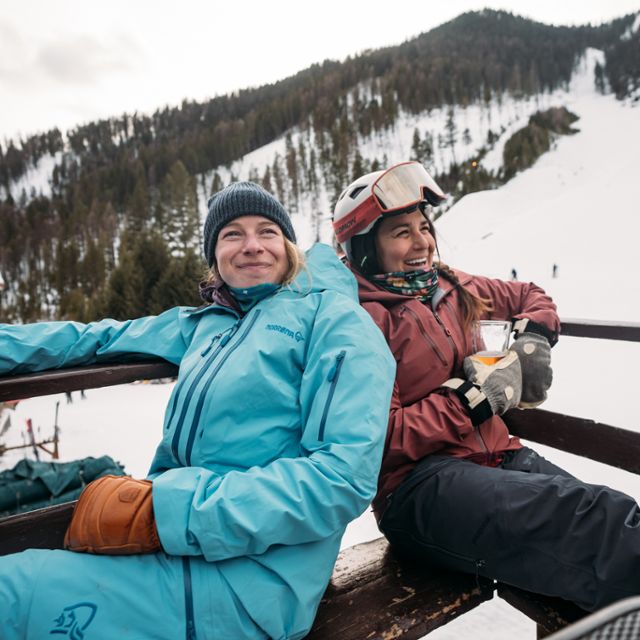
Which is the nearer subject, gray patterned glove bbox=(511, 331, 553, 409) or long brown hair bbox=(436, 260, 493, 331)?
gray patterned glove bbox=(511, 331, 553, 409)

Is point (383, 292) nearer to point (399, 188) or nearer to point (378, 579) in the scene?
point (399, 188)

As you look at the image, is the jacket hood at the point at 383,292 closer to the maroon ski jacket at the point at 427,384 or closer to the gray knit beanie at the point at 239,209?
the maroon ski jacket at the point at 427,384

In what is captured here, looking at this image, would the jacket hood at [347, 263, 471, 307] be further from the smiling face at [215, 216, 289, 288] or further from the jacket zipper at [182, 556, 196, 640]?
the jacket zipper at [182, 556, 196, 640]

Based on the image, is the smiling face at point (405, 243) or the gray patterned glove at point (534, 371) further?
the smiling face at point (405, 243)

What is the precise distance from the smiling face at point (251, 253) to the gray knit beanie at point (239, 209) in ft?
0.09

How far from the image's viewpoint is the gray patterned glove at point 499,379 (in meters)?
1.71

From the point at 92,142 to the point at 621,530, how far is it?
390ft

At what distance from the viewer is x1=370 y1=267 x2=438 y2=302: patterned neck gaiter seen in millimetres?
2029

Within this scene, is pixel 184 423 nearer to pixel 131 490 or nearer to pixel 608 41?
pixel 131 490

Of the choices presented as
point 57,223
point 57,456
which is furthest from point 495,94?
point 57,456

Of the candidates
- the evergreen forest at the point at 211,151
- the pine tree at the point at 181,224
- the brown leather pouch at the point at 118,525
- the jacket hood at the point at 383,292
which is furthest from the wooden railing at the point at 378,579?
the pine tree at the point at 181,224

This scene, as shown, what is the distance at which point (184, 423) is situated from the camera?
1.47 meters

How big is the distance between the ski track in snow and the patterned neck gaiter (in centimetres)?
68

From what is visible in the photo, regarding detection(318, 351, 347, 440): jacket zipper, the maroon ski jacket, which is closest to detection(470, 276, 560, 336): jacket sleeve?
the maroon ski jacket
